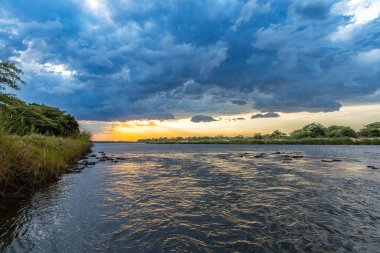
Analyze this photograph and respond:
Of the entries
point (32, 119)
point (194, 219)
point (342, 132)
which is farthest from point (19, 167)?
point (342, 132)

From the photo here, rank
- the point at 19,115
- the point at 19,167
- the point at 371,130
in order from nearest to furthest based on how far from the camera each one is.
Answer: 1. the point at 19,167
2. the point at 19,115
3. the point at 371,130

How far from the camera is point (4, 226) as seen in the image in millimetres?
9641

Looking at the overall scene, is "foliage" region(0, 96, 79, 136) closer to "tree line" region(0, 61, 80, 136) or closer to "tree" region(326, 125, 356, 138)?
"tree line" region(0, 61, 80, 136)

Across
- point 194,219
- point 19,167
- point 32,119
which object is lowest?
point 194,219

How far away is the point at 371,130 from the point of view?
118 m

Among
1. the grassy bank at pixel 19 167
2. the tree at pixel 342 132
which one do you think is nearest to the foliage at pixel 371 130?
the tree at pixel 342 132

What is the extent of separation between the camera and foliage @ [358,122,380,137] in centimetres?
11569

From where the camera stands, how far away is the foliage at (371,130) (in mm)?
115688

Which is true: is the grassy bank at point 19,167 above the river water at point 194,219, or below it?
above

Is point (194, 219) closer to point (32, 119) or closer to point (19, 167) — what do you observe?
point (19, 167)

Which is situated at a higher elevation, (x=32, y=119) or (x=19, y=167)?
(x=32, y=119)

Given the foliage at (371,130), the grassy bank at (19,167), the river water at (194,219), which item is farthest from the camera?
the foliage at (371,130)

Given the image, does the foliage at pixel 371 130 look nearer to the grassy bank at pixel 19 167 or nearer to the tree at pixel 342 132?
the tree at pixel 342 132

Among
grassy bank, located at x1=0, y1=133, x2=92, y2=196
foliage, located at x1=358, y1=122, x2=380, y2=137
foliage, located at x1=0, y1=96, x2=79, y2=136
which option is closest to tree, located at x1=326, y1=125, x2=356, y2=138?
foliage, located at x1=358, y1=122, x2=380, y2=137
